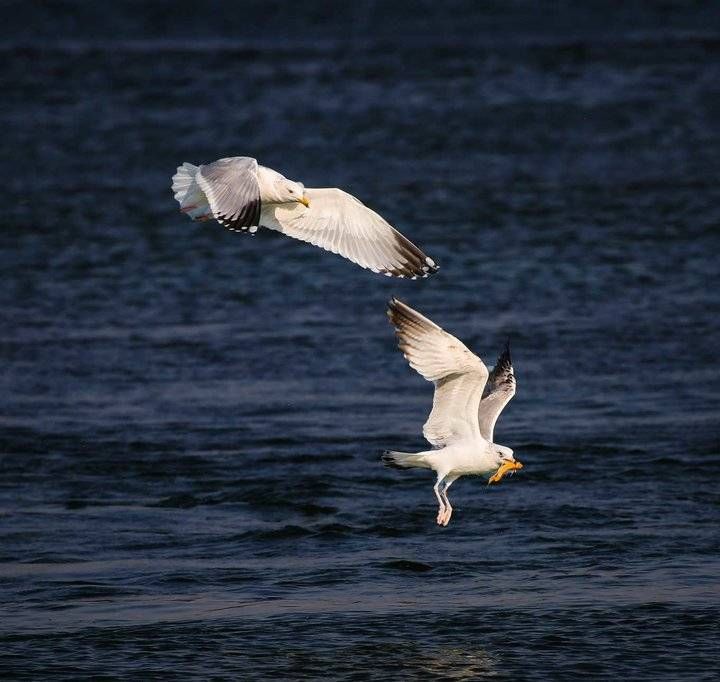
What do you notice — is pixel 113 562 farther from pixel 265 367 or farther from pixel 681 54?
pixel 681 54

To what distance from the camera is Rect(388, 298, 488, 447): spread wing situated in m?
10.7

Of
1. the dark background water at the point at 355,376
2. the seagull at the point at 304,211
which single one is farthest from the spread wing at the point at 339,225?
the dark background water at the point at 355,376

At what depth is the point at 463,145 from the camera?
1051 inches

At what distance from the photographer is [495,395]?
38.0 ft

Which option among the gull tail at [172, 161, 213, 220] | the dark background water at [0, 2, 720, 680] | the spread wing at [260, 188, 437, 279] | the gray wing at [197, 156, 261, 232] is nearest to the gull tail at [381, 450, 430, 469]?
the dark background water at [0, 2, 720, 680]

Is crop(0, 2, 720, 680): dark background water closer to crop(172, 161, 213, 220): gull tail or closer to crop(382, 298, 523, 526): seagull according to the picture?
crop(382, 298, 523, 526): seagull

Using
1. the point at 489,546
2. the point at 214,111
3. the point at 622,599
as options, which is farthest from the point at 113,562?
the point at 214,111

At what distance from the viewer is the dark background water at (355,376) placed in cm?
1068

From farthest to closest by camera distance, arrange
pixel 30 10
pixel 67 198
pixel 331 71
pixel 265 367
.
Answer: pixel 30 10, pixel 331 71, pixel 67 198, pixel 265 367

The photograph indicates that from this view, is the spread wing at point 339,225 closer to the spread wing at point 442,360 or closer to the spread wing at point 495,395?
the spread wing at point 495,395

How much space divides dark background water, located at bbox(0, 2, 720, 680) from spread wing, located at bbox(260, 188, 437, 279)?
2.03m

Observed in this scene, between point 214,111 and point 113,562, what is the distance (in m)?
18.2

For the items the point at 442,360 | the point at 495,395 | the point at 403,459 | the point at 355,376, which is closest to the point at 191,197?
the point at 442,360

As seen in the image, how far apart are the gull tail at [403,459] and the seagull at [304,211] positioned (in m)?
1.25
